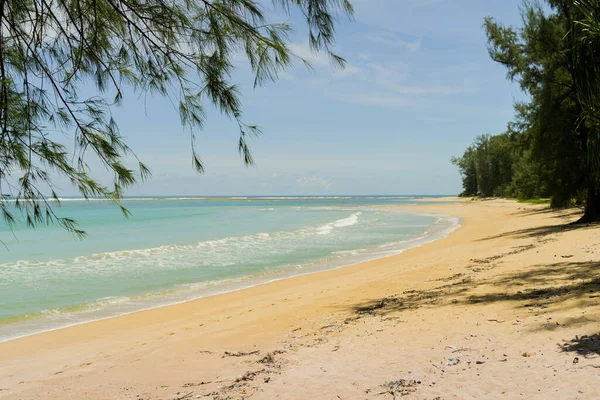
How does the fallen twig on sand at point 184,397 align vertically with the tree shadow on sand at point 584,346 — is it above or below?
below

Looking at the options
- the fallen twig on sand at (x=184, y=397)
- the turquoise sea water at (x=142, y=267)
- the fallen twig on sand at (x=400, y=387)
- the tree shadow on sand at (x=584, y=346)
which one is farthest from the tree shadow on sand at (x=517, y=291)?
the turquoise sea water at (x=142, y=267)

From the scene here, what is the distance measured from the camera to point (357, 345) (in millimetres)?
5254

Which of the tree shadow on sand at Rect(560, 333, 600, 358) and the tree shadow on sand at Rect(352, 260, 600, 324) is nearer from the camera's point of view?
the tree shadow on sand at Rect(560, 333, 600, 358)

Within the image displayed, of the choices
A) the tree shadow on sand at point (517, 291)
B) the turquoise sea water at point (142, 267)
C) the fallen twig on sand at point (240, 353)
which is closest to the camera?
the fallen twig on sand at point (240, 353)

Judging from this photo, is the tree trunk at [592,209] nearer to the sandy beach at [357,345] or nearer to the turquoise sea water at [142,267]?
the turquoise sea water at [142,267]

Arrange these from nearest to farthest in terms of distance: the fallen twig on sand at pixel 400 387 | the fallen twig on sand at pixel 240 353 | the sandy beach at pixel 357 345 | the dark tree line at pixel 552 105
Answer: the fallen twig on sand at pixel 400 387 < the sandy beach at pixel 357 345 < the fallen twig on sand at pixel 240 353 < the dark tree line at pixel 552 105

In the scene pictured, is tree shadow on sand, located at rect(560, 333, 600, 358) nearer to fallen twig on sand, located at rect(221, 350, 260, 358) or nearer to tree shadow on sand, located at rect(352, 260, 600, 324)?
tree shadow on sand, located at rect(352, 260, 600, 324)

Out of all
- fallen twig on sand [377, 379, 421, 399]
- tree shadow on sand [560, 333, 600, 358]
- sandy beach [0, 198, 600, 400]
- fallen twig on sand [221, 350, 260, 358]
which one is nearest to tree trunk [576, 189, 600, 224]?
sandy beach [0, 198, 600, 400]

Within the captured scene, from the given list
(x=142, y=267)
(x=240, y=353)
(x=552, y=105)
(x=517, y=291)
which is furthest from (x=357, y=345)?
(x=552, y=105)

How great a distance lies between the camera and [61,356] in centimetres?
655

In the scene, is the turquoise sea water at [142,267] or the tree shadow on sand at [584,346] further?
the turquoise sea water at [142,267]

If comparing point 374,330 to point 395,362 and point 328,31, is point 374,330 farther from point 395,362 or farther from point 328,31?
point 328,31

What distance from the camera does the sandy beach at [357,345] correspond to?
388 centimetres

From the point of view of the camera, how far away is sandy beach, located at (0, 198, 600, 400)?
3.88 meters
